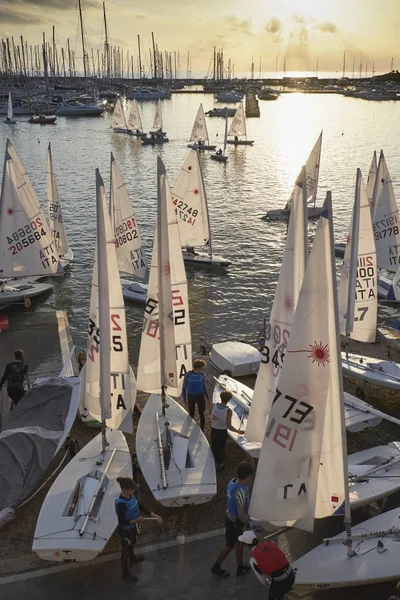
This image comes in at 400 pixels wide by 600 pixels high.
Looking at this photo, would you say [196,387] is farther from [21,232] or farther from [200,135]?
[200,135]

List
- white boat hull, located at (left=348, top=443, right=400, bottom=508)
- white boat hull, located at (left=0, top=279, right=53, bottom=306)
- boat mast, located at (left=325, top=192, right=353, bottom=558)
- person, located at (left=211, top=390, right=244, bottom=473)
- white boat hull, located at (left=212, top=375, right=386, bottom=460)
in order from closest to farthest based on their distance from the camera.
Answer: boat mast, located at (left=325, top=192, right=353, bottom=558) < white boat hull, located at (left=348, top=443, right=400, bottom=508) < person, located at (left=211, top=390, right=244, bottom=473) < white boat hull, located at (left=212, top=375, right=386, bottom=460) < white boat hull, located at (left=0, top=279, right=53, bottom=306)

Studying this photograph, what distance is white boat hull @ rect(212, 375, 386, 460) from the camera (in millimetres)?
11536

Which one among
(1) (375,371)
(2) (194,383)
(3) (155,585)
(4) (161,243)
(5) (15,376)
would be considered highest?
(4) (161,243)

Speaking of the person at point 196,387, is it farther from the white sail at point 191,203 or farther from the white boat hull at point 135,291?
the white sail at point 191,203

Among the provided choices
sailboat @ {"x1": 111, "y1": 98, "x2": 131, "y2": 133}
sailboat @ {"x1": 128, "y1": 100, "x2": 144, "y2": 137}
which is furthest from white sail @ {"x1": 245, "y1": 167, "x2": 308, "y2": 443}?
sailboat @ {"x1": 111, "y1": 98, "x2": 131, "y2": 133}

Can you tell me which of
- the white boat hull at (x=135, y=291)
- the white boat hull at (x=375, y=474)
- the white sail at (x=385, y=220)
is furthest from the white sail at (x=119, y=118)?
the white boat hull at (x=375, y=474)

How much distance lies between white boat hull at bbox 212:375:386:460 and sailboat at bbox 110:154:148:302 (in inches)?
372

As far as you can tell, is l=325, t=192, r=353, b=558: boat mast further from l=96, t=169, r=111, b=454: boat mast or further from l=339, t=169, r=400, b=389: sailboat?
l=339, t=169, r=400, b=389: sailboat

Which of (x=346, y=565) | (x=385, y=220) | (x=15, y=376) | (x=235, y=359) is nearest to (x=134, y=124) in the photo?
(x=385, y=220)

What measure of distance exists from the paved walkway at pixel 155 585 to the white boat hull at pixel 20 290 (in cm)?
1563

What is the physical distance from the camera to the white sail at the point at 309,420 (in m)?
7.62

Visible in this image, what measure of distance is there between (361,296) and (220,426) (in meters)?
7.20

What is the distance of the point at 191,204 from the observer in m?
26.6

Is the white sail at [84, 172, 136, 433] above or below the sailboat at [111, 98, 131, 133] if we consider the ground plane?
below
